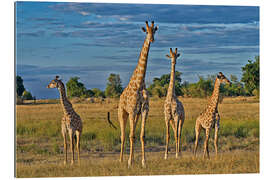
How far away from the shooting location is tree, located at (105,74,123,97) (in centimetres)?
1294

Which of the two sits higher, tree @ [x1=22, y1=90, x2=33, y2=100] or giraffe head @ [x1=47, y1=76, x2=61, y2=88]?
giraffe head @ [x1=47, y1=76, x2=61, y2=88]

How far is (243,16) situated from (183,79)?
238 cm

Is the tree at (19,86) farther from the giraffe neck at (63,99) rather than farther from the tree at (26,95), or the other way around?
the giraffe neck at (63,99)

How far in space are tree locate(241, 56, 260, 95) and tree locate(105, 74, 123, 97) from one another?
11.5ft

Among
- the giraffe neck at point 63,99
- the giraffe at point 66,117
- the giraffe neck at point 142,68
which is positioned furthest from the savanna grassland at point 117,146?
the giraffe neck at point 142,68

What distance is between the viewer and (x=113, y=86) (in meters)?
15.1

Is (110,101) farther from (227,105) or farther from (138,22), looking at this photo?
(138,22)

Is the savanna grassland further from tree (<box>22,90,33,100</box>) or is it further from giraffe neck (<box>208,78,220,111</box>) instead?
giraffe neck (<box>208,78,220,111</box>)

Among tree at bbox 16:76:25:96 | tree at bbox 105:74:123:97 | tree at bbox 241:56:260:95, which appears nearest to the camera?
tree at bbox 16:76:25:96

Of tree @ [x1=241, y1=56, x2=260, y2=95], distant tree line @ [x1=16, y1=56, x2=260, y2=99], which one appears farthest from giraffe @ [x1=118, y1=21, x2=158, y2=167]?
tree @ [x1=241, y1=56, x2=260, y2=95]

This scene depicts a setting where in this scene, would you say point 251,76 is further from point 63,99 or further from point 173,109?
point 63,99

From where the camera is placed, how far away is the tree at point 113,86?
1294cm

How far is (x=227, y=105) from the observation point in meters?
17.1

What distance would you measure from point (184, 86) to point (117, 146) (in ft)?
10.5
